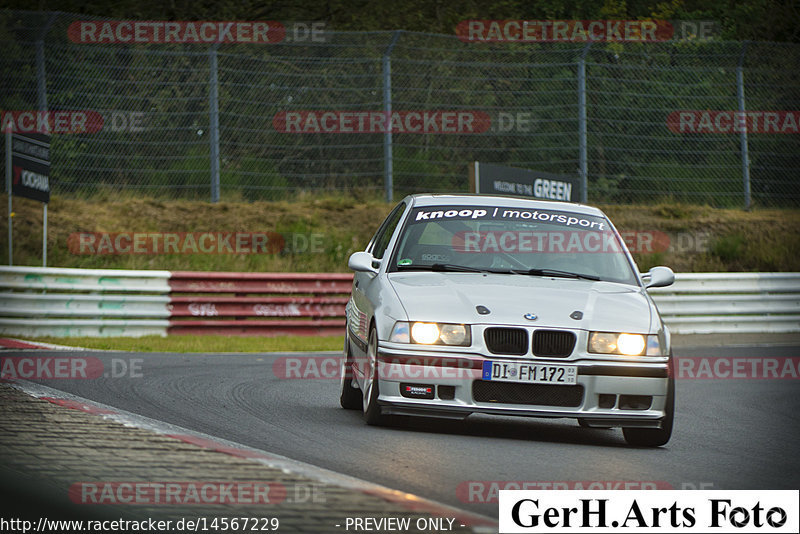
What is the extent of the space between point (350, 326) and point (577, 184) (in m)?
11.1

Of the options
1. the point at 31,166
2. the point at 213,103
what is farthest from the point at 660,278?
the point at 213,103

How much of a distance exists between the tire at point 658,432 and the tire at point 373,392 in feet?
5.24

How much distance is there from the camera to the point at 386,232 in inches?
368

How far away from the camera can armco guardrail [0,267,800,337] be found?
52.7 ft

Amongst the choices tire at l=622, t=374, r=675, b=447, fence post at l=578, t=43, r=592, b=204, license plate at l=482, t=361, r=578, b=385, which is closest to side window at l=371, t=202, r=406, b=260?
license plate at l=482, t=361, r=578, b=385

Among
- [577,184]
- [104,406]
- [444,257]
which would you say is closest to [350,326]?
[444,257]

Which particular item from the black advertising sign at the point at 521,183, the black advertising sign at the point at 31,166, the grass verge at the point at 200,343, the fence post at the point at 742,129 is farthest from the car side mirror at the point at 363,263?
the fence post at the point at 742,129

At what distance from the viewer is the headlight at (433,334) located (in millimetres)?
7215

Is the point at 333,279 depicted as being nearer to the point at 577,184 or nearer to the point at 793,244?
the point at 577,184

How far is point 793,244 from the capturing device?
24.4 metres

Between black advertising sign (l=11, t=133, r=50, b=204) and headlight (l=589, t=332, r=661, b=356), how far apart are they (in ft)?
42.0

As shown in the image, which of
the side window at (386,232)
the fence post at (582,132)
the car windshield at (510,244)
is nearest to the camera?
the car windshield at (510,244)

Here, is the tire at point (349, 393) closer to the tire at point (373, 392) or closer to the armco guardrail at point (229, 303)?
the tire at point (373, 392)

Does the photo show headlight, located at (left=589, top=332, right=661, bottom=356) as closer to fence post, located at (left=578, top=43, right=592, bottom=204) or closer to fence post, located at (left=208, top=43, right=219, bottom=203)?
fence post, located at (left=208, top=43, right=219, bottom=203)
